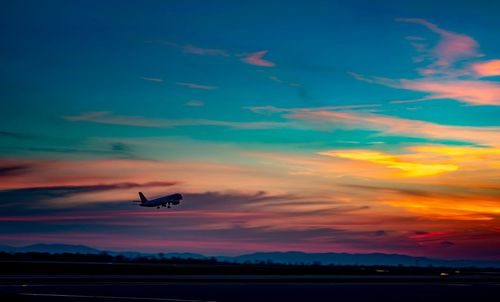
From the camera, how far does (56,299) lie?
46344 millimetres

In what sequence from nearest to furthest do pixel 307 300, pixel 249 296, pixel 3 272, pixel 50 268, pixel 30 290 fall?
1. pixel 307 300
2. pixel 249 296
3. pixel 30 290
4. pixel 3 272
5. pixel 50 268

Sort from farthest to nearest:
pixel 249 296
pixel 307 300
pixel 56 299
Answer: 1. pixel 249 296
2. pixel 307 300
3. pixel 56 299

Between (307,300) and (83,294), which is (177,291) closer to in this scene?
(83,294)

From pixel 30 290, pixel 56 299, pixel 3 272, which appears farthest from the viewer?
pixel 3 272

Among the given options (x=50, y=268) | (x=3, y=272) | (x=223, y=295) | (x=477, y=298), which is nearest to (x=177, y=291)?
(x=223, y=295)

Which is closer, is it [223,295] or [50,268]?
[223,295]

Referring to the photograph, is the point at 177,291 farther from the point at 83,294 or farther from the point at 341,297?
the point at 341,297

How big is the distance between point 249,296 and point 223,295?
2.16 m

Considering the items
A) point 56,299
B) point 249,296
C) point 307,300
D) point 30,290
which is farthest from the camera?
point 30,290

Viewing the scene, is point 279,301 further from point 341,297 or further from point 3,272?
point 3,272

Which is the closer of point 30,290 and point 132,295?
point 132,295

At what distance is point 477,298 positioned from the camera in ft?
181

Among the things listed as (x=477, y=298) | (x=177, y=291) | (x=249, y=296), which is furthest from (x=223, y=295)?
Result: (x=477, y=298)

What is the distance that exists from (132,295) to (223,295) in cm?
687
